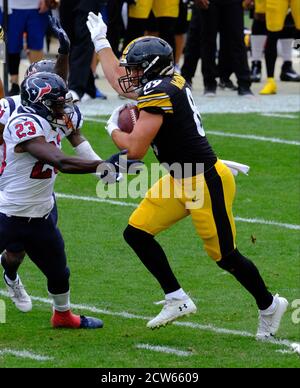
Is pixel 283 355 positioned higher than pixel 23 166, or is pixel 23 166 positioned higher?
pixel 23 166

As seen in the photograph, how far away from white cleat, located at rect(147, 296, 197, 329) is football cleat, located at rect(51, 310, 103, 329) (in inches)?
16.8

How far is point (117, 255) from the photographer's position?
8102 millimetres

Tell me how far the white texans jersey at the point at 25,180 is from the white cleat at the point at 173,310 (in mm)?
816

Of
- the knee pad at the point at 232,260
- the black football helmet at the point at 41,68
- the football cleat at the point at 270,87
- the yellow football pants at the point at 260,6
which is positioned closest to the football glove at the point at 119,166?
the knee pad at the point at 232,260

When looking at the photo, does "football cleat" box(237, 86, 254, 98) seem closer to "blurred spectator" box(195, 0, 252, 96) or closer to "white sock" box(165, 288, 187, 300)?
"blurred spectator" box(195, 0, 252, 96)

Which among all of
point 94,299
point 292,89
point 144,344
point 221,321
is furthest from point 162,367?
point 292,89

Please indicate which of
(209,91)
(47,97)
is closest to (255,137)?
(209,91)

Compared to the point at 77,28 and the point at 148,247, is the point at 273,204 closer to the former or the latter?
the point at 148,247

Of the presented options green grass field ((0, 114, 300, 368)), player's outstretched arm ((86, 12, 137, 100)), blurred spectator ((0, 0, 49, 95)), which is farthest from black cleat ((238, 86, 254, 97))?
player's outstretched arm ((86, 12, 137, 100))

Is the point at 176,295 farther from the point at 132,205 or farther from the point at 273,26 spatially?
the point at 273,26

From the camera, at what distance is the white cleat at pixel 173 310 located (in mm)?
6227

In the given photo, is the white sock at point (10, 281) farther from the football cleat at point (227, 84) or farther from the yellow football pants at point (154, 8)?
the football cleat at point (227, 84)

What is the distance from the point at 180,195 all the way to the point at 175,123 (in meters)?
0.39

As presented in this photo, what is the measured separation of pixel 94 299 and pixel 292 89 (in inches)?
314
